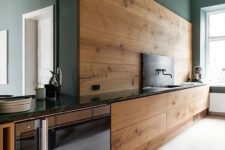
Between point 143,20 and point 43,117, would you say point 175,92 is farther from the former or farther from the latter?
point 43,117

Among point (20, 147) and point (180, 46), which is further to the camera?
point (180, 46)

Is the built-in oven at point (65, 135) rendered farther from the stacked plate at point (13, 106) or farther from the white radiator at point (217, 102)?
the white radiator at point (217, 102)

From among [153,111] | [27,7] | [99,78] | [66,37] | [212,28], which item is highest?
[212,28]

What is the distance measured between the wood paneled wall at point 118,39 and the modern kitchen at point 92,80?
1cm

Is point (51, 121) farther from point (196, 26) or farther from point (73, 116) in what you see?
point (196, 26)

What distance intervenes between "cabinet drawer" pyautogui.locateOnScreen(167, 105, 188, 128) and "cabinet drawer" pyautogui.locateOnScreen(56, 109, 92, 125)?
5.41 feet

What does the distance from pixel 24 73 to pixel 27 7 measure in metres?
0.76

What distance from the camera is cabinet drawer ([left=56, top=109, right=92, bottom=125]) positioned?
1.46 meters

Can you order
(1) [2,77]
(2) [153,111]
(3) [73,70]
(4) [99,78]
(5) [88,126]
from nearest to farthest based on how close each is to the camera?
(5) [88,126], (3) [73,70], (4) [99,78], (2) [153,111], (1) [2,77]

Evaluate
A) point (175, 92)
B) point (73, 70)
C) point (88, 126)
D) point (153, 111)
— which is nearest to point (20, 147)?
point (88, 126)

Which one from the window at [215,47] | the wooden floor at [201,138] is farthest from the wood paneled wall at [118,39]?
the window at [215,47]

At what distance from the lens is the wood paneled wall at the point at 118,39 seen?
2.29 meters

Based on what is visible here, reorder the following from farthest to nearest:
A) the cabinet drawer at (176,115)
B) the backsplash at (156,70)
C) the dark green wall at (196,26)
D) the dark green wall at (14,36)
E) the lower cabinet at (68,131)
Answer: the dark green wall at (196,26) < the backsplash at (156,70) < the cabinet drawer at (176,115) < the dark green wall at (14,36) < the lower cabinet at (68,131)

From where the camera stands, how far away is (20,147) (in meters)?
1.24
